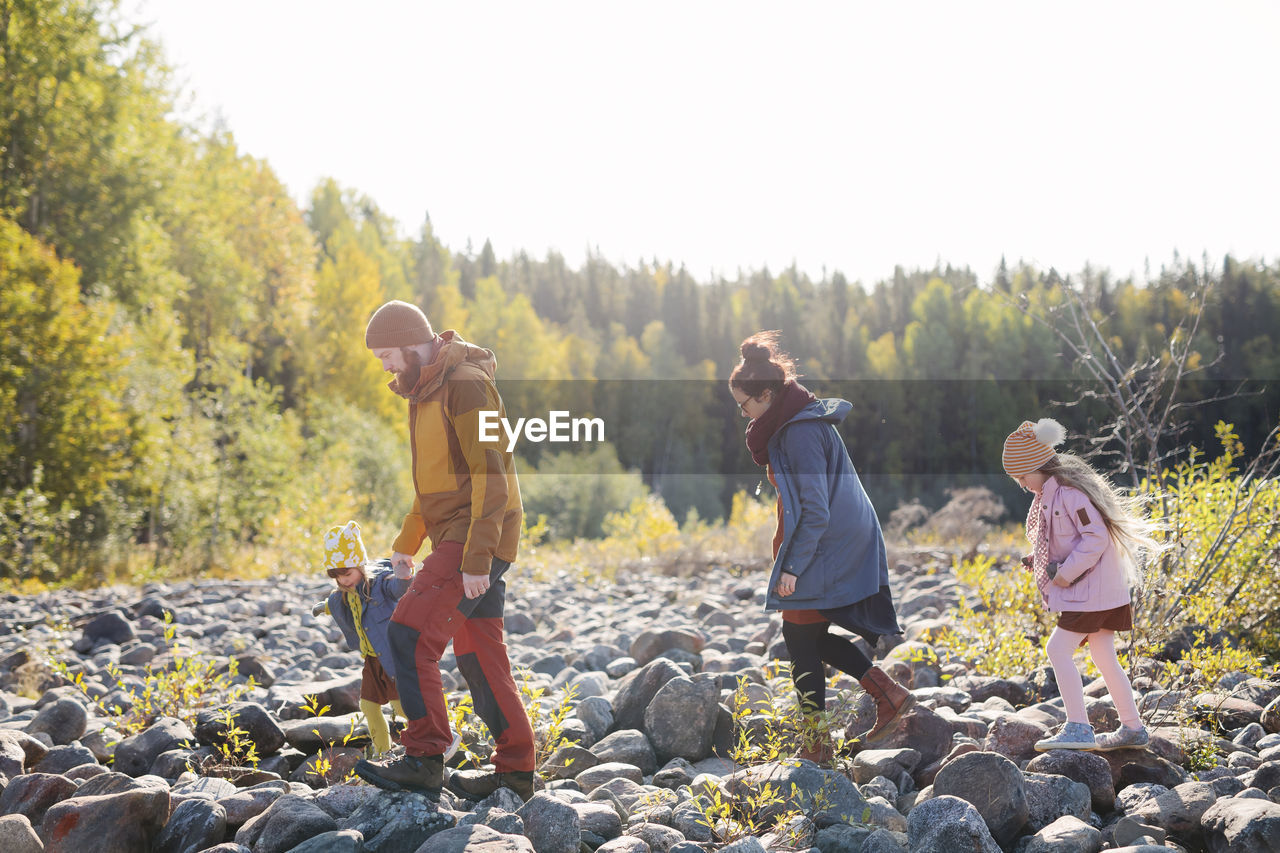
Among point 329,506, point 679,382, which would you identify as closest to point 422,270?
point 679,382

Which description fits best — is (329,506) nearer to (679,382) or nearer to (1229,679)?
(1229,679)

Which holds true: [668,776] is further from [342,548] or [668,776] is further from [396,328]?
[396,328]

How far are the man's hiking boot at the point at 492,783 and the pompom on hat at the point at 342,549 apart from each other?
0.96 m

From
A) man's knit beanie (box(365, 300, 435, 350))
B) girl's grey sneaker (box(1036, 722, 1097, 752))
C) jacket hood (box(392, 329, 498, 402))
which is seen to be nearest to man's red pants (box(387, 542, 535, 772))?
jacket hood (box(392, 329, 498, 402))

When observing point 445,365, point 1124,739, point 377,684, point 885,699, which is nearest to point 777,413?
point 885,699

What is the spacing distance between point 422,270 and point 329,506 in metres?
38.4

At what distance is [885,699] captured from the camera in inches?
150

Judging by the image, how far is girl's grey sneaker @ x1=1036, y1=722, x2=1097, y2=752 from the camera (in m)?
3.48

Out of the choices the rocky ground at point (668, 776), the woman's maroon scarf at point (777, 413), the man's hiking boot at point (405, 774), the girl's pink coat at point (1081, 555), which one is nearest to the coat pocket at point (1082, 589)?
the girl's pink coat at point (1081, 555)

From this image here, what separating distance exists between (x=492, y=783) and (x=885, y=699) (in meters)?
1.68

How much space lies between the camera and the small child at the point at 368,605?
3.67 m

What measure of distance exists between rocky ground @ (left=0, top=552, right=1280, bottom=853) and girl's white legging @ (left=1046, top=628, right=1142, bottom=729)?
19 centimetres

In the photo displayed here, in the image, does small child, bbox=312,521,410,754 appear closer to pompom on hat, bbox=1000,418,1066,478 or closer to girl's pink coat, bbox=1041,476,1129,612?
pompom on hat, bbox=1000,418,1066,478

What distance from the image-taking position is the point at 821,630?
12.8 ft
